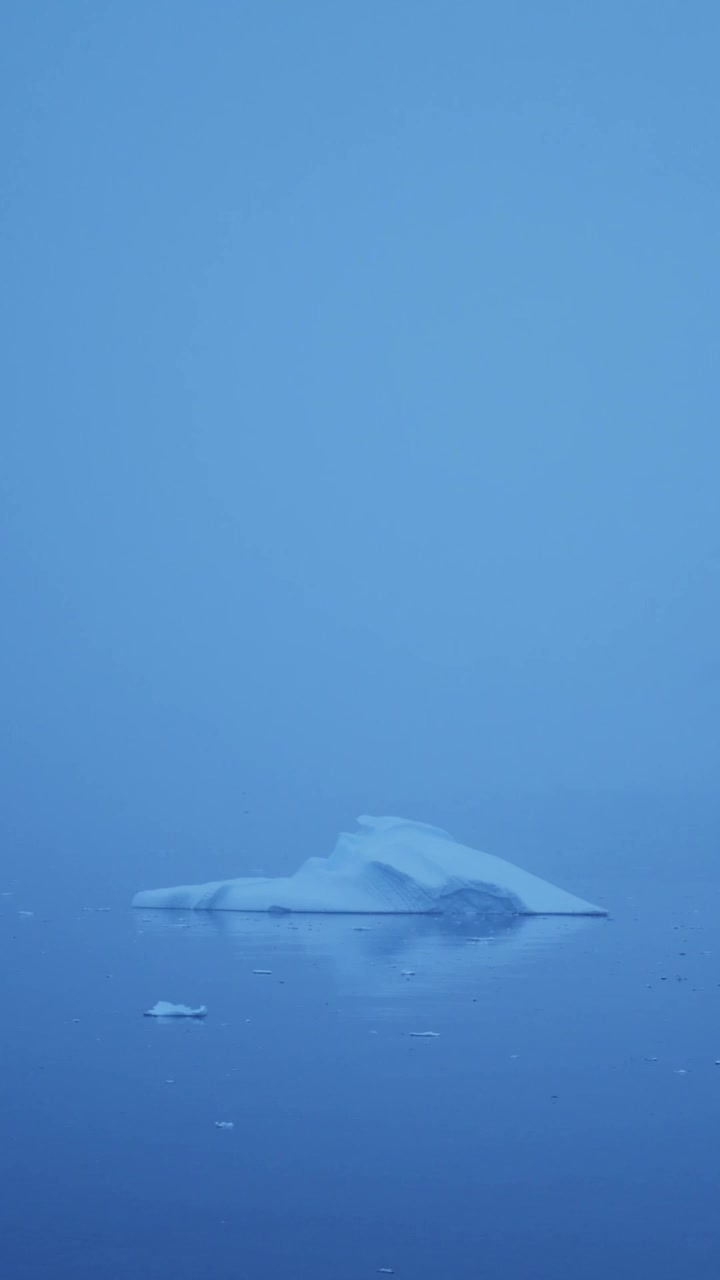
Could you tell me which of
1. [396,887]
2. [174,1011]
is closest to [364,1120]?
[174,1011]

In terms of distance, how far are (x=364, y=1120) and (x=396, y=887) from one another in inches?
442

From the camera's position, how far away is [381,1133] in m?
5.98

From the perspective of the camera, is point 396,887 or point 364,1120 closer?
point 364,1120

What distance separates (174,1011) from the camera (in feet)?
29.6

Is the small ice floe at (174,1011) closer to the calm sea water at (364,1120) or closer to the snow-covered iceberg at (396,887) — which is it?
the calm sea water at (364,1120)

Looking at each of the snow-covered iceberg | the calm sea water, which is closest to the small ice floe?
the calm sea water

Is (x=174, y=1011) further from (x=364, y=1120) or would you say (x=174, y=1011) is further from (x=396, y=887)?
(x=396, y=887)

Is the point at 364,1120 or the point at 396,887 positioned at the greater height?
the point at 396,887

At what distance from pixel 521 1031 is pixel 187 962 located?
4378mm

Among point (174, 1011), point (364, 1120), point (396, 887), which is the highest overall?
point (396, 887)

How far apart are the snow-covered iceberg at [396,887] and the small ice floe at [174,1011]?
7973mm

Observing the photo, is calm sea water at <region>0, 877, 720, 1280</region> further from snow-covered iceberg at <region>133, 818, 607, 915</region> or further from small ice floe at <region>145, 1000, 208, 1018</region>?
snow-covered iceberg at <region>133, 818, 607, 915</region>

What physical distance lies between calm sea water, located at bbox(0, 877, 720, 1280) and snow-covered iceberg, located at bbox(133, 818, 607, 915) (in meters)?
4.98

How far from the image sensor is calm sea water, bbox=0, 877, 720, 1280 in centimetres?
448
